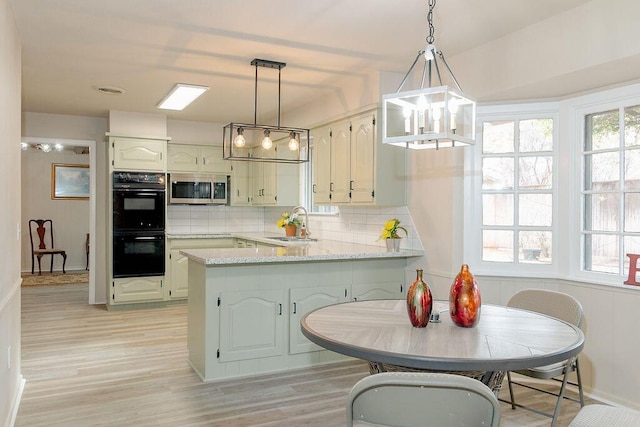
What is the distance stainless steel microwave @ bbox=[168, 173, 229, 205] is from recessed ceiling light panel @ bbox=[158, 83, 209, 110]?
3.83 feet

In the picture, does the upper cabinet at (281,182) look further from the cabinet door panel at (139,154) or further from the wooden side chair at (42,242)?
the wooden side chair at (42,242)

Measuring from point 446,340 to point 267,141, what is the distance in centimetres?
252

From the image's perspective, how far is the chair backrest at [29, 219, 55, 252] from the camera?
9.86 m

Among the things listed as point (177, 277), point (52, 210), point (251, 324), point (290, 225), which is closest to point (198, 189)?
point (177, 277)

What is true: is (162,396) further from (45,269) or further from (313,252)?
(45,269)

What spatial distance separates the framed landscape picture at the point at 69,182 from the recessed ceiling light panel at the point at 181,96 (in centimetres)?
516

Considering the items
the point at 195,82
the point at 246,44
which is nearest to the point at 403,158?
the point at 246,44

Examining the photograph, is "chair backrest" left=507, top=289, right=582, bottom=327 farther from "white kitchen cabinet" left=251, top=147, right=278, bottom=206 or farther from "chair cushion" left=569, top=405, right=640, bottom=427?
"white kitchen cabinet" left=251, top=147, right=278, bottom=206

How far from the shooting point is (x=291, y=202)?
6.64 m

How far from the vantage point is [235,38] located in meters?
3.75

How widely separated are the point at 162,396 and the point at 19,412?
0.86 meters

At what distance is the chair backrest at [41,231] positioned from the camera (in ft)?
32.3

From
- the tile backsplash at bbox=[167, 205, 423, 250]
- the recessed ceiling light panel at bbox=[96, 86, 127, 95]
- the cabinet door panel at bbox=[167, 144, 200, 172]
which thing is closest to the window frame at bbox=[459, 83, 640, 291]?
the tile backsplash at bbox=[167, 205, 423, 250]

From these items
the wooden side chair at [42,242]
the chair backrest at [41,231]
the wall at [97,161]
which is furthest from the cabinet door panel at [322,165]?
the chair backrest at [41,231]
